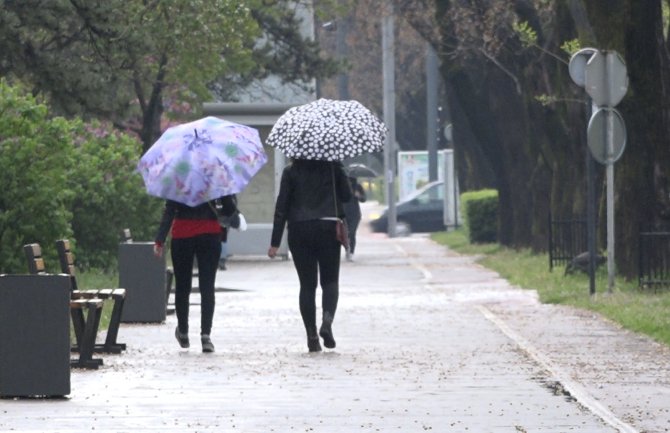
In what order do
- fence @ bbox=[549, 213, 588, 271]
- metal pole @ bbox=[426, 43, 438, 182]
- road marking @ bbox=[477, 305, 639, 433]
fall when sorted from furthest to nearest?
metal pole @ bbox=[426, 43, 438, 182], fence @ bbox=[549, 213, 588, 271], road marking @ bbox=[477, 305, 639, 433]

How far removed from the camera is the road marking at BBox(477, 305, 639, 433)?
35.2ft

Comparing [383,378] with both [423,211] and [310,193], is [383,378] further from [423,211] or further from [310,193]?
[423,211]

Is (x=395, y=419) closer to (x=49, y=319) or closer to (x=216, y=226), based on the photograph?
(x=49, y=319)

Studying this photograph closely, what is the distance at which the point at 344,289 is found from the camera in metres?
26.4

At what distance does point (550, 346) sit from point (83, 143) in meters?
15.0

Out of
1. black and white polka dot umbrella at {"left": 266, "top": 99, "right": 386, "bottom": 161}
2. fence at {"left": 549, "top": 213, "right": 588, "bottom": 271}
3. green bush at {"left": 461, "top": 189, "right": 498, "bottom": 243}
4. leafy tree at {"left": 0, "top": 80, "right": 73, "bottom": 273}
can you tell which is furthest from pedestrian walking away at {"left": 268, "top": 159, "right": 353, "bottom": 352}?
green bush at {"left": 461, "top": 189, "right": 498, "bottom": 243}

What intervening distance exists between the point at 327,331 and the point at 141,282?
162 inches

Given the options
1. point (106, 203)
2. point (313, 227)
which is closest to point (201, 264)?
point (313, 227)

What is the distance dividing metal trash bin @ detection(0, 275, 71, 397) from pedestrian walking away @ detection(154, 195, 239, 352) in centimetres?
376

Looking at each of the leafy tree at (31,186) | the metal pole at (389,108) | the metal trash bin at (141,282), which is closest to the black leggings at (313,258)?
the metal trash bin at (141,282)

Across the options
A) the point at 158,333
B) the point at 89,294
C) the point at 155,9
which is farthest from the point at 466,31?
the point at 89,294

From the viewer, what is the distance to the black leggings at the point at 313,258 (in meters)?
15.5

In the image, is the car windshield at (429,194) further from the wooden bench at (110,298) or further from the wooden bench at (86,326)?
the wooden bench at (86,326)

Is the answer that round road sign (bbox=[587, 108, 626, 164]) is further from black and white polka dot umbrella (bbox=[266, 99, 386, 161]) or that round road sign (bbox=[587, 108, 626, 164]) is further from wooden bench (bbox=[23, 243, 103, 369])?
wooden bench (bbox=[23, 243, 103, 369])
